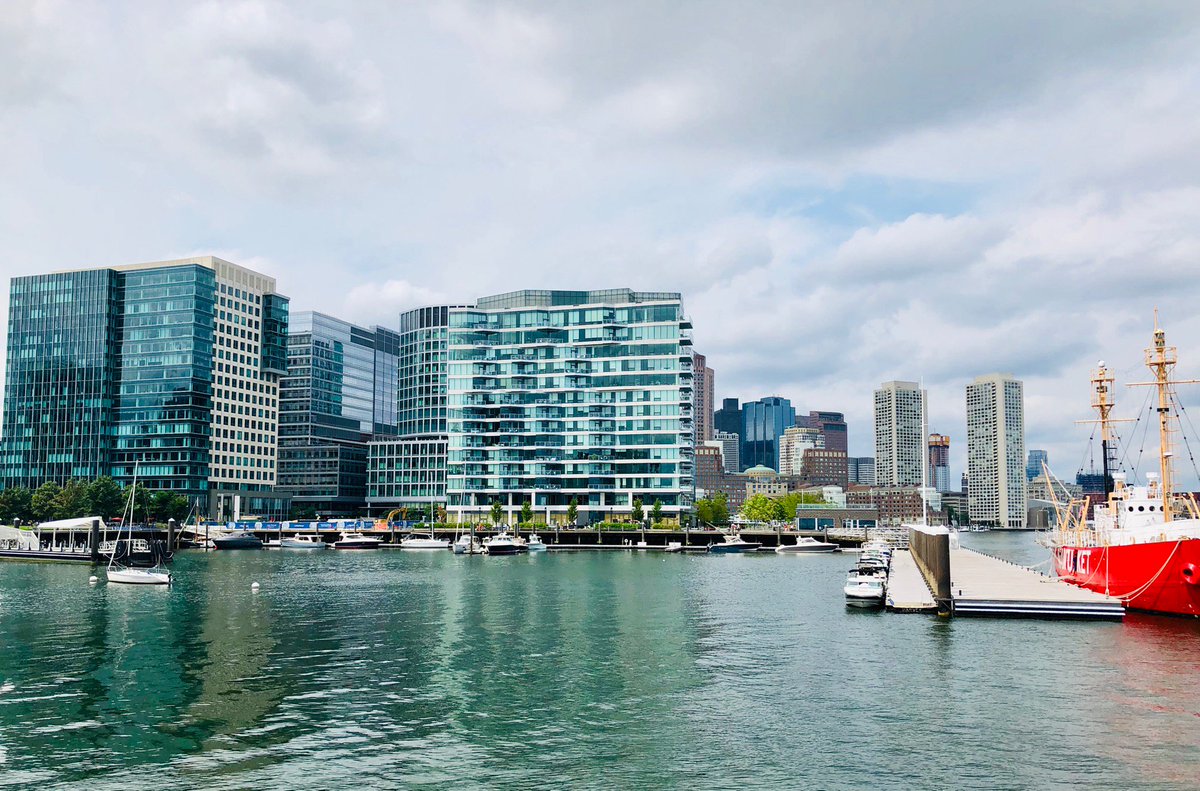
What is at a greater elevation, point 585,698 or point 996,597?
point 996,597

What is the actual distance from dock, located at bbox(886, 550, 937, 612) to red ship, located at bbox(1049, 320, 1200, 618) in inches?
614

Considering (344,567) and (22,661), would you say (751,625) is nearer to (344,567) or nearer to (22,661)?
(22,661)

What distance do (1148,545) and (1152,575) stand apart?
2.46 m

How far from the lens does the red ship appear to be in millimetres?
72688

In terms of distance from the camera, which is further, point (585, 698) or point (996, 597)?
point (996, 597)

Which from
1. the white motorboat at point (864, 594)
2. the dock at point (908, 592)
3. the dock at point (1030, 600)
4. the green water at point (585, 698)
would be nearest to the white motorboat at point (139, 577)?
the green water at point (585, 698)

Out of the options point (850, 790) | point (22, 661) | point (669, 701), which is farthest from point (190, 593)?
point (850, 790)

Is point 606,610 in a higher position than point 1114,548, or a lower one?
lower

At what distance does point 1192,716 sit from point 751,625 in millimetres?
36852

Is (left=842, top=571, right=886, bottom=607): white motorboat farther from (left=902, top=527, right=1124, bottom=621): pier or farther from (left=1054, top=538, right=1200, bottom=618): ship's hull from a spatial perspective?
(left=1054, top=538, right=1200, bottom=618): ship's hull

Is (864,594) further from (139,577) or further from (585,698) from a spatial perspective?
(139,577)

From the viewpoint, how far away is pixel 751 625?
77125mm

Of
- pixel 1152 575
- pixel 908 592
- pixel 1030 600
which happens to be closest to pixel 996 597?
pixel 1030 600

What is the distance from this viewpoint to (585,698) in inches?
1900
